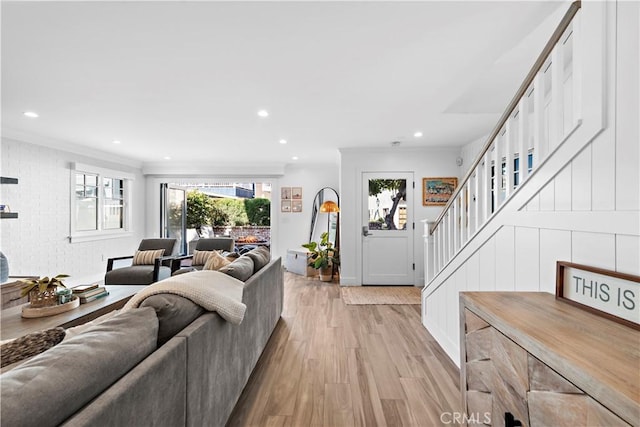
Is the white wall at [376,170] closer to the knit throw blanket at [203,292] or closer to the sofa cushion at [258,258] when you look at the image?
the sofa cushion at [258,258]

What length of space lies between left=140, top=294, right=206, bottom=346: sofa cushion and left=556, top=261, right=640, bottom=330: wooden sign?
1.60 metres

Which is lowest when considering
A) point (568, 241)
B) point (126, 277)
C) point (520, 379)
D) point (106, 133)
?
point (126, 277)

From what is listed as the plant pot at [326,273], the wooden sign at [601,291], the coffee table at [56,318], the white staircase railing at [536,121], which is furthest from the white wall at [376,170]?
the wooden sign at [601,291]

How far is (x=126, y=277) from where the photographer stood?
3.83m

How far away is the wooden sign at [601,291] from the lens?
923 mm

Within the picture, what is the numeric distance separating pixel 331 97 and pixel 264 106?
73cm

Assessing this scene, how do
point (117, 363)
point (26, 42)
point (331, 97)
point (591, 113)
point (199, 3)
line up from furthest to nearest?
point (331, 97) → point (26, 42) → point (199, 3) → point (591, 113) → point (117, 363)

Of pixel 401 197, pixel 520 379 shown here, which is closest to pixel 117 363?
pixel 520 379

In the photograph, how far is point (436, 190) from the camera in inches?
197

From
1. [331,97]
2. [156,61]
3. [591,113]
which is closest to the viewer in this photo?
[591,113]

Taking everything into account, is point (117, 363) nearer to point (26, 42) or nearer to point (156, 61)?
point (156, 61)

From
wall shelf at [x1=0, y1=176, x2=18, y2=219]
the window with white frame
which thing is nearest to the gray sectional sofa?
wall shelf at [x1=0, y1=176, x2=18, y2=219]

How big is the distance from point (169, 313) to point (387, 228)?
418 centimetres

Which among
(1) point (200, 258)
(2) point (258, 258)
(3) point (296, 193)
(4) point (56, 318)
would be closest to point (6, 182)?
(4) point (56, 318)
